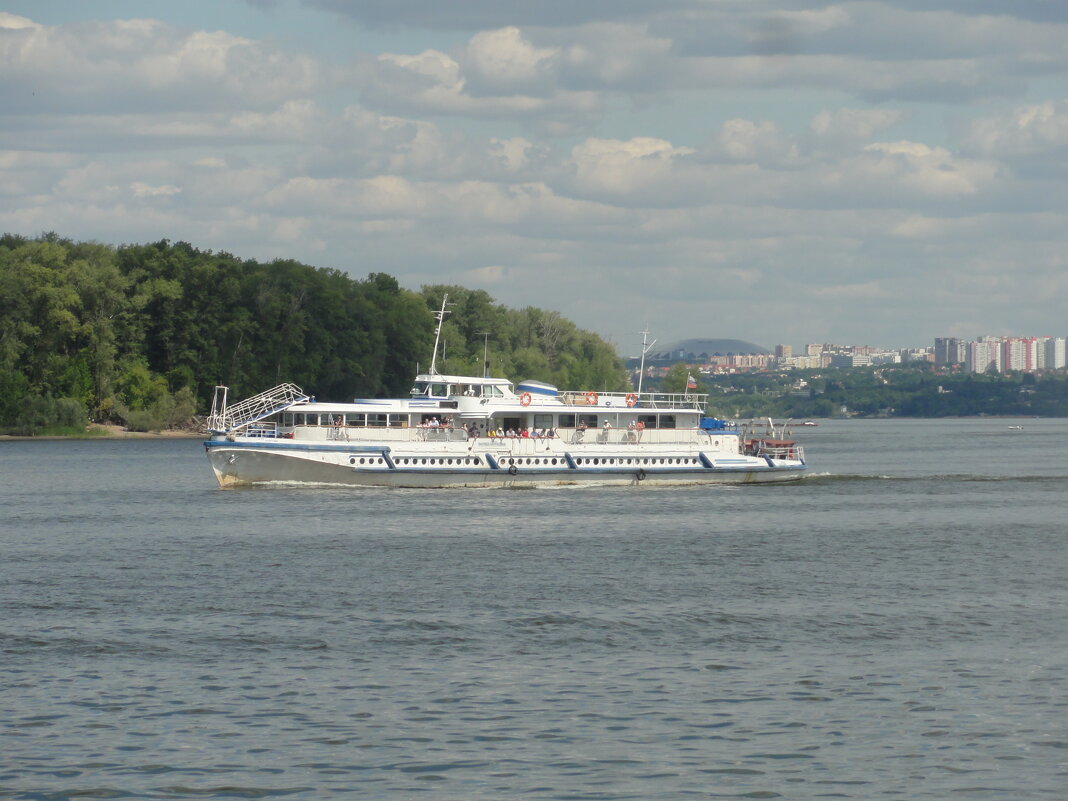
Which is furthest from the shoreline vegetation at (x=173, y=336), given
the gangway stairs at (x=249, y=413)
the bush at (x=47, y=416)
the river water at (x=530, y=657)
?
the river water at (x=530, y=657)

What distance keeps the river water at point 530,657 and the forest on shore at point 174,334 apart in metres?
80.7

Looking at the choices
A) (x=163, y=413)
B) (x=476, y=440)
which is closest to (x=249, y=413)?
(x=476, y=440)

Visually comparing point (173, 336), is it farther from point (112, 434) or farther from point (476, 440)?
point (476, 440)

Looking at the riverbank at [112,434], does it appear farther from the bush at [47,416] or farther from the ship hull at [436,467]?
the ship hull at [436,467]

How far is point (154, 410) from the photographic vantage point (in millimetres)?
151125

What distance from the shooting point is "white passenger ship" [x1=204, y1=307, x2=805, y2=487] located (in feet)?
239

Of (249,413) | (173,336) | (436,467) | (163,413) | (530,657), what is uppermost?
(173,336)

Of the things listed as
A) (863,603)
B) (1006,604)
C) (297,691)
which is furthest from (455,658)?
(1006,604)

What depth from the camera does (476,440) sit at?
7475 centimetres

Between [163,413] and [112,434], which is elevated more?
[163,413]

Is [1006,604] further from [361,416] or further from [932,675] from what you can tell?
[361,416]

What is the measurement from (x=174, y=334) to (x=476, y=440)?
9007cm

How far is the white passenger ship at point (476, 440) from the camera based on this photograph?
7294cm

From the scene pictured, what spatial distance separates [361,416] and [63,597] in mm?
35314
